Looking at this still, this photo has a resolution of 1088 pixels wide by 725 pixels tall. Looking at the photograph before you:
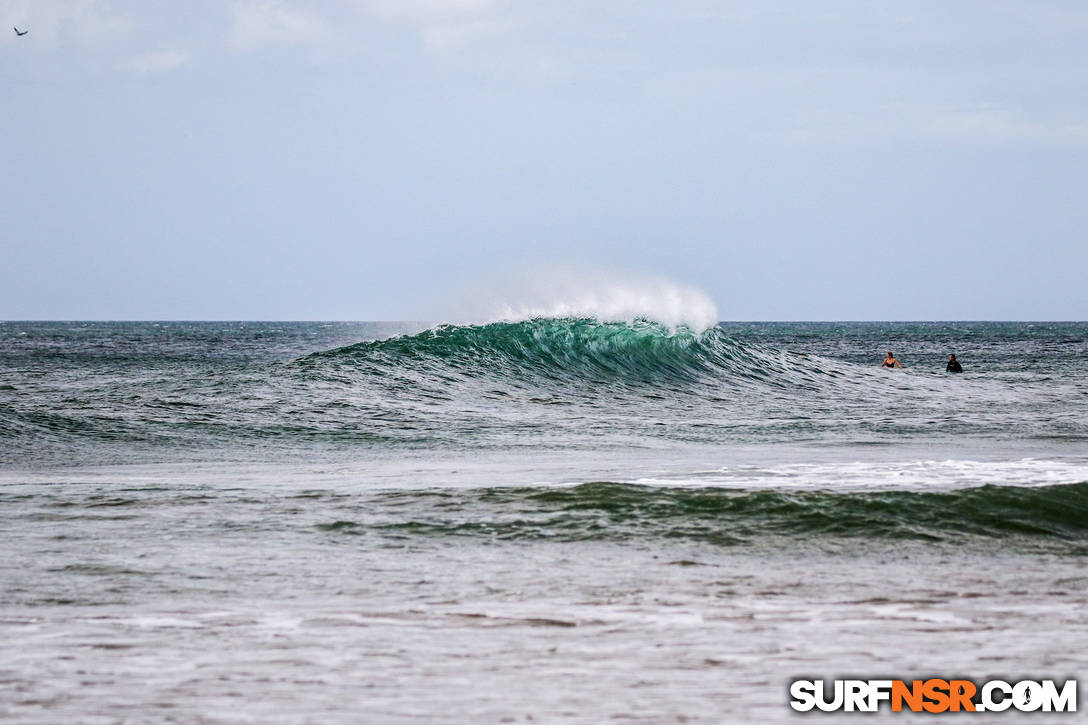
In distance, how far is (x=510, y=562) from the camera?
A: 639 cm

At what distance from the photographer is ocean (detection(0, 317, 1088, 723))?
4004mm

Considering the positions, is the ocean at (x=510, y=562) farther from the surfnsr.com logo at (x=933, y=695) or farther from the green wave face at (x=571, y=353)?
the green wave face at (x=571, y=353)

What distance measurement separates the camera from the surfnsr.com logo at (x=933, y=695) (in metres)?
3.74

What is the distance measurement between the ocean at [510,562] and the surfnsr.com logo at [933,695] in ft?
0.26

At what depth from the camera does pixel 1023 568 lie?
20.5 ft

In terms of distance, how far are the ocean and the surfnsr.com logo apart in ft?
0.26

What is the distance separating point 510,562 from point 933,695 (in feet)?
9.74

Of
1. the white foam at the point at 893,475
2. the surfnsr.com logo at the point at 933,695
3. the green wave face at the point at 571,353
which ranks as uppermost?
the green wave face at the point at 571,353

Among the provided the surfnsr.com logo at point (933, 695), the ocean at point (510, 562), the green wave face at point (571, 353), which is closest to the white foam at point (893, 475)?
the ocean at point (510, 562)

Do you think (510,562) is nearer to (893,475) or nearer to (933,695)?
(933,695)

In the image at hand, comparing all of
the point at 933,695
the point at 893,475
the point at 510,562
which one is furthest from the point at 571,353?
the point at 933,695

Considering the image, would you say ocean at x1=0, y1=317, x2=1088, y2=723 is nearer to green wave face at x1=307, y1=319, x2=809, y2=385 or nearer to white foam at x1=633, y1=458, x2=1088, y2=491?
white foam at x1=633, y1=458, x2=1088, y2=491

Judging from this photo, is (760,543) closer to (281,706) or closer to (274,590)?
(274,590)

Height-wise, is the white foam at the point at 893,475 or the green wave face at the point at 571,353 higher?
the green wave face at the point at 571,353
